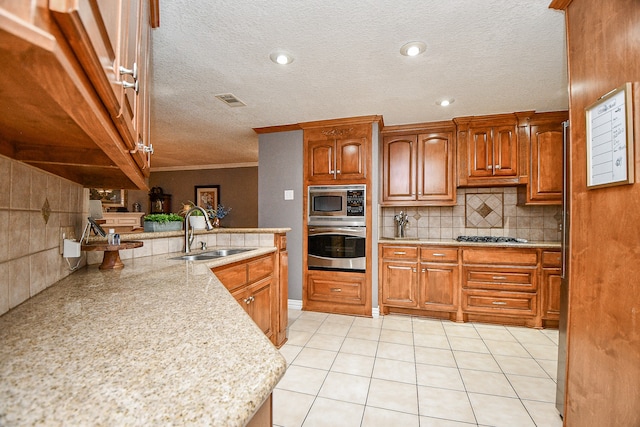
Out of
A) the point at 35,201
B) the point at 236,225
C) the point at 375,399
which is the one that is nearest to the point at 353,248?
the point at 375,399

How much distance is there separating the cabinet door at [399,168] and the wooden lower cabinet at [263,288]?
1679 mm

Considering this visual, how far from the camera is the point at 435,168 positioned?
3.51 metres

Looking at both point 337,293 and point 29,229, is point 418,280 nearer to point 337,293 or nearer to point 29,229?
point 337,293

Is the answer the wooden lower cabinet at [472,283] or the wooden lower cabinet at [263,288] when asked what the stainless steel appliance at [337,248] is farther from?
the wooden lower cabinet at [263,288]

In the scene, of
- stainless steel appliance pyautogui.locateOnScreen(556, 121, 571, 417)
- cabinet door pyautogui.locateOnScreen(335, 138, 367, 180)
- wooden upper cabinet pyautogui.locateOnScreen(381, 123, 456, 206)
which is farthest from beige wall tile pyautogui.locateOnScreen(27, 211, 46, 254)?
wooden upper cabinet pyautogui.locateOnScreen(381, 123, 456, 206)

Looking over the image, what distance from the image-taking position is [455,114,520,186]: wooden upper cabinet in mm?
3273

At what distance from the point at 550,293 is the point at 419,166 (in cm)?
185

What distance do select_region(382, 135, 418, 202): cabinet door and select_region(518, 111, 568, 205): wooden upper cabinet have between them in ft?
4.02

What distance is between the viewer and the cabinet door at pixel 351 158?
3.38 metres

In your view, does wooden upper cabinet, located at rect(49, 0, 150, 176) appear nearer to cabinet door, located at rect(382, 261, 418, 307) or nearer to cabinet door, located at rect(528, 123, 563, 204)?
cabinet door, located at rect(382, 261, 418, 307)

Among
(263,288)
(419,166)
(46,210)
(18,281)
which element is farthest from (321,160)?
(18,281)

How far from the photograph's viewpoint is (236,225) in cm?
670

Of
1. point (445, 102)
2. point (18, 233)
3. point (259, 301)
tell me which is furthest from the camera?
point (445, 102)

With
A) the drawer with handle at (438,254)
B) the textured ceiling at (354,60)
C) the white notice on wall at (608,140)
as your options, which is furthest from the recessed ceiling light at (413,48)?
the drawer with handle at (438,254)
